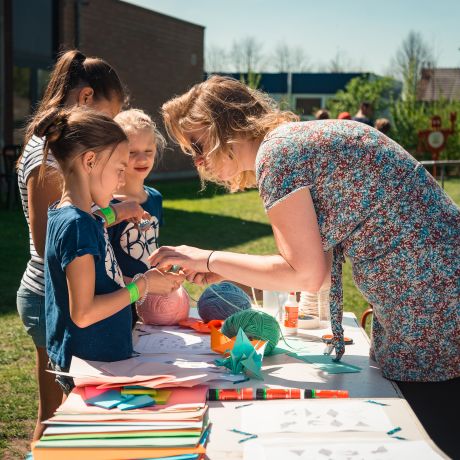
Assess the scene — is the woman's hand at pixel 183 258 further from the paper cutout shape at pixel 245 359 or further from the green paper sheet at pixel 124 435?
the green paper sheet at pixel 124 435

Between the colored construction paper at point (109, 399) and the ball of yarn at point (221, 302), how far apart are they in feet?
3.00

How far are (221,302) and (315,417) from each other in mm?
1064

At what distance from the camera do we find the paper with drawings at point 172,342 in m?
2.30

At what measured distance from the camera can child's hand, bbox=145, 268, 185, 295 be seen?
218cm

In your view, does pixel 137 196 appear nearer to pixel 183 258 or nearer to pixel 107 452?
pixel 183 258

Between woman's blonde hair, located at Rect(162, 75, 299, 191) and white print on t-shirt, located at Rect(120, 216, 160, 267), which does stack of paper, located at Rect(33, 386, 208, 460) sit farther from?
white print on t-shirt, located at Rect(120, 216, 160, 267)

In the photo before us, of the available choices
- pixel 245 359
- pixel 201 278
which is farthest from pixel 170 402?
pixel 201 278

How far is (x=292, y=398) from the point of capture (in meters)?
1.89

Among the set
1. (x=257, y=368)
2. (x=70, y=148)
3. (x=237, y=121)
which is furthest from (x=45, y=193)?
(x=257, y=368)

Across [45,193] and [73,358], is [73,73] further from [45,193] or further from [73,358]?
[73,358]

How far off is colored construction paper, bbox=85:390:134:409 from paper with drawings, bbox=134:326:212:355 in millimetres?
452

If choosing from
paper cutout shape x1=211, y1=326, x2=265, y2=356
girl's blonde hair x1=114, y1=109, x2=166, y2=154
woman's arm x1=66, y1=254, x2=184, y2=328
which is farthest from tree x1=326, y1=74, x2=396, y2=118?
woman's arm x1=66, y1=254, x2=184, y2=328

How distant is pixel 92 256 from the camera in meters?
1.92

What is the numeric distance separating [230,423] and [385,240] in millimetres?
650
